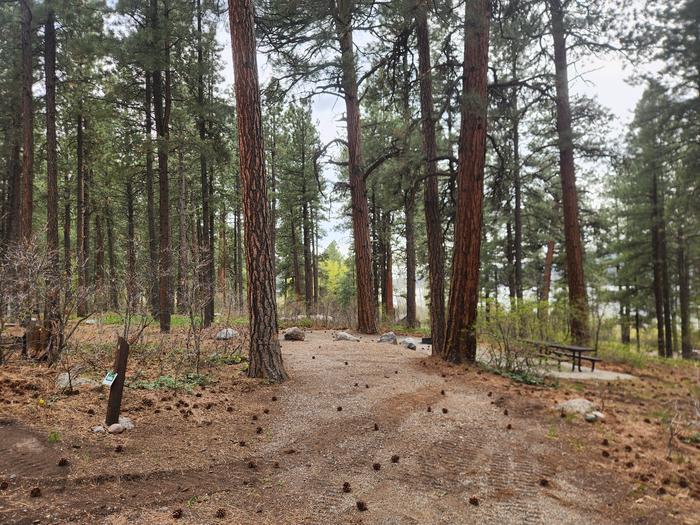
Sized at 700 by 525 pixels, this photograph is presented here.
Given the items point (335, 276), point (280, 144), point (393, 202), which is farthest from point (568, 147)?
point (335, 276)

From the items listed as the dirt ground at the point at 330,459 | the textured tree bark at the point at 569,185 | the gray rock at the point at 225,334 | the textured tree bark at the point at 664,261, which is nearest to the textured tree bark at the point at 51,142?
the gray rock at the point at 225,334

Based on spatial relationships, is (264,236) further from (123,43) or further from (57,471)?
(123,43)

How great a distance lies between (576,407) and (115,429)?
4991 mm

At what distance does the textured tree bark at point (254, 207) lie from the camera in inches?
222

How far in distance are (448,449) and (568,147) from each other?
9288 mm

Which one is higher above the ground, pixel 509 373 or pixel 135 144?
pixel 135 144

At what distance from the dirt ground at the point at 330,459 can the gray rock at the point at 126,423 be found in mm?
80

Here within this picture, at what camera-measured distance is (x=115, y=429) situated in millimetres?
3568

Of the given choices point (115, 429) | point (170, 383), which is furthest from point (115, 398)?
point (170, 383)

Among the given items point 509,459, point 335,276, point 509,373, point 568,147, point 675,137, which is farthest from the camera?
point 335,276

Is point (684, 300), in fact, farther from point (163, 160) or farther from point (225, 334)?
point (163, 160)

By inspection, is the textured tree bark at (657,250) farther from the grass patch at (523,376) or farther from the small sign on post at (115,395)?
the small sign on post at (115,395)

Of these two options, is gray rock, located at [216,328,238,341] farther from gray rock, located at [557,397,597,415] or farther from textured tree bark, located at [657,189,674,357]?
textured tree bark, located at [657,189,674,357]

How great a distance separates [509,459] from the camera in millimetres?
3525
